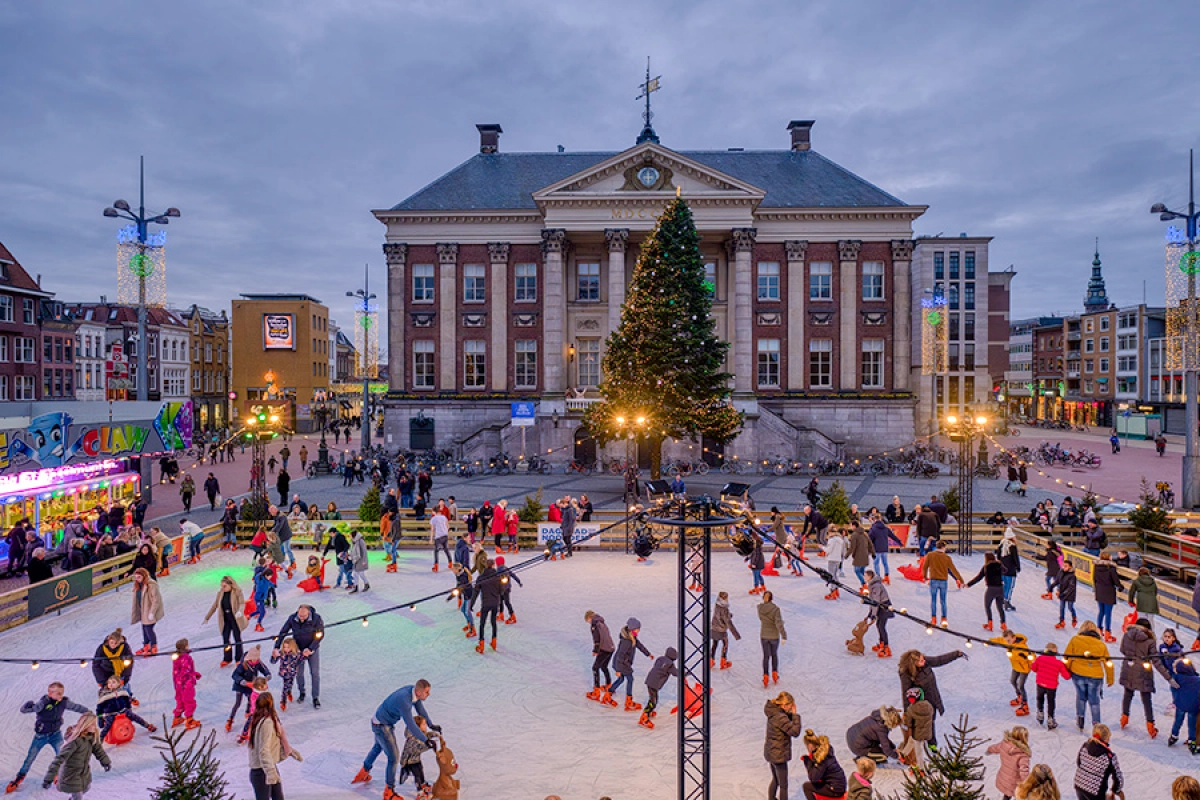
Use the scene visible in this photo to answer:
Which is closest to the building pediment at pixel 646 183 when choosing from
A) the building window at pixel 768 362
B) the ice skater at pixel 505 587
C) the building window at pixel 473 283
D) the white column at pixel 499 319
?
the white column at pixel 499 319

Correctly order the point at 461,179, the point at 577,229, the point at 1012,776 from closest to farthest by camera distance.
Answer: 1. the point at 1012,776
2. the point at 577,229
3. the point at 461,179

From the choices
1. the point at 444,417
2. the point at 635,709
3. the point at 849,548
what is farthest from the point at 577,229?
the point at 635,709

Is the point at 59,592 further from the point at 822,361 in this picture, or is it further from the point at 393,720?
the point at 822,361

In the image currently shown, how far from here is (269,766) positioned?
28.1ft

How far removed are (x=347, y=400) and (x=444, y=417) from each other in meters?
51.8

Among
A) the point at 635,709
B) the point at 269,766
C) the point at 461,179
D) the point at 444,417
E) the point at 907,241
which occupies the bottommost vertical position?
the point at 635,709

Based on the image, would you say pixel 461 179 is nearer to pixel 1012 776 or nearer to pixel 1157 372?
pixel 1012 776

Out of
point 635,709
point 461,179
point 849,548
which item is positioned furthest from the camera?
point 461,179

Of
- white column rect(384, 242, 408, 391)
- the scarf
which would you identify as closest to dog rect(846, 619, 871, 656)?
the scarf

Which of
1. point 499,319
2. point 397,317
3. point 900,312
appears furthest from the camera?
point 397,317

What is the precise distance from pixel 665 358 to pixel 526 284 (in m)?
17.6

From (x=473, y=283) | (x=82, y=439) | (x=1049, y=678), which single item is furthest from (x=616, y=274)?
(x=1049, y=678)

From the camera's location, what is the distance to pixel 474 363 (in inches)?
1877

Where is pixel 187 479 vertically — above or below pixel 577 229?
below
